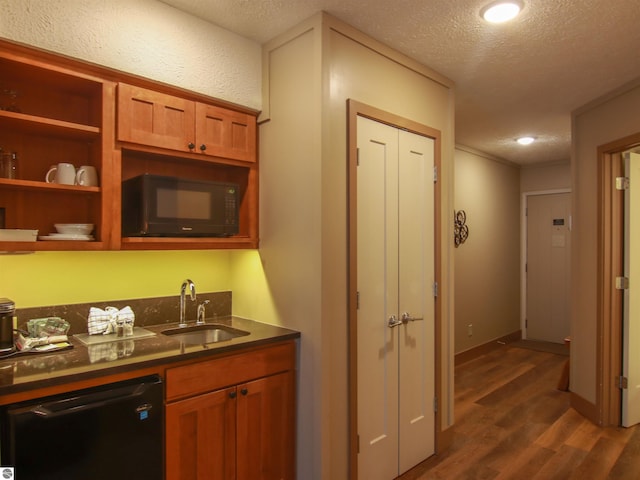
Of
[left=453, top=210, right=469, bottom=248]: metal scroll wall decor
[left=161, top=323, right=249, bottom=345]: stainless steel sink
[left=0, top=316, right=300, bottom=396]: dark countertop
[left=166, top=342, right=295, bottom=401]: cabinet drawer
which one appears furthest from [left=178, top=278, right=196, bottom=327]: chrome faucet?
[left=453, top=210, right=469, bottom=248]: metal scroll wall decor

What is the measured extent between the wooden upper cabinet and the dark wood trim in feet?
12.0

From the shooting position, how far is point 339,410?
7.43 ft

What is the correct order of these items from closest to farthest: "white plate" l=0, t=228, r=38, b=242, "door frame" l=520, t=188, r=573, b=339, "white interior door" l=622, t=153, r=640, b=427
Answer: "white plate" l=0, t=228, r=38, b=242 < "white interior door" l=622, t=153, r=640, b=427 < "door frame" l=520, t=188, r=573, b=339

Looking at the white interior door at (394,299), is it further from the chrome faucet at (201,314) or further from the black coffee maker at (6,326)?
the black coffee maker at (6,326)

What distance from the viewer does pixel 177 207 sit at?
2.18 metres

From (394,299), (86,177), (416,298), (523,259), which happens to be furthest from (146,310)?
(523,259)

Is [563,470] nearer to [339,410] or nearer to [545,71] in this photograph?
[339,410]

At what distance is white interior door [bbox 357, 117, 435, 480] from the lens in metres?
2.39

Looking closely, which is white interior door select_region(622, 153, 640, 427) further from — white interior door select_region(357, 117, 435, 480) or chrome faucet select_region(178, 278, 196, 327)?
chrome faucet select_region(178, 278, 196, 327)

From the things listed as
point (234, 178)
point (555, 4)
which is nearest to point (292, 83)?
point (234, 178)

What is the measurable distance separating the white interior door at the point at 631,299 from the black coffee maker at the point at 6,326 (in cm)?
395

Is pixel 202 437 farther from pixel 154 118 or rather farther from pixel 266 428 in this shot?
pixel 154 118

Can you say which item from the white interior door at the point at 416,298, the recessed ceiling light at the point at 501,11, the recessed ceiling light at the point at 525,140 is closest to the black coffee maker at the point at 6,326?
the white interior door at the point at 416,298

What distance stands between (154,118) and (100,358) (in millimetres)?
1150
